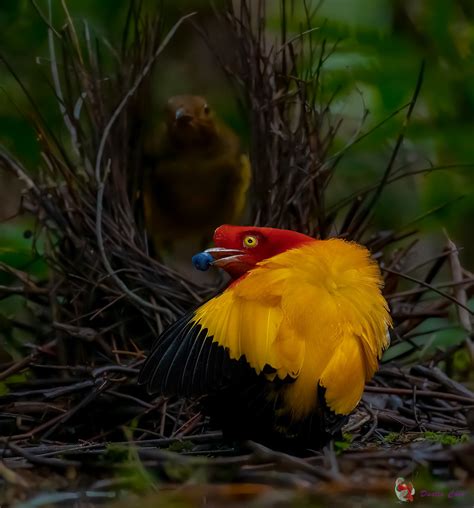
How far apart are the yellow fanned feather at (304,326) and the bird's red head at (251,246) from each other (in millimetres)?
72

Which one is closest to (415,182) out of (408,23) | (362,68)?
(408,23)

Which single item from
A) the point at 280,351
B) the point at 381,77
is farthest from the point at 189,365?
the point at 381,77

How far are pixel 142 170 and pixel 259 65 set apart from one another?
0.58 metres

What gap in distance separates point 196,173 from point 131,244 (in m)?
0.74

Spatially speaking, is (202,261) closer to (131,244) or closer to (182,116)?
(131,244)

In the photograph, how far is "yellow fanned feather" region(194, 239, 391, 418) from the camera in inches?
69.4

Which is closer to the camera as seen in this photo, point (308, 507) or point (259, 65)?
point (308, 507)

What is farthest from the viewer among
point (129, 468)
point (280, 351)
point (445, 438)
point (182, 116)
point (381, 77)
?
point (381, 77)

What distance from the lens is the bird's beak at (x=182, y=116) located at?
3.18 metres

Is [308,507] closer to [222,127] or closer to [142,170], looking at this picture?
[142,170]

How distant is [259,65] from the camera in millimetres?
2633

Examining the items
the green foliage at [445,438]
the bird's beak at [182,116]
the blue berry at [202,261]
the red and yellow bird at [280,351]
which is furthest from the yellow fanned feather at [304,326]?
the bird's beak at [182,116]

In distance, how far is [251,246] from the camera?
2020 millimetres

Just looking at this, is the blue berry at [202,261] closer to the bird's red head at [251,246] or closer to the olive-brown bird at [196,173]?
the bird's red head at [251,246]
